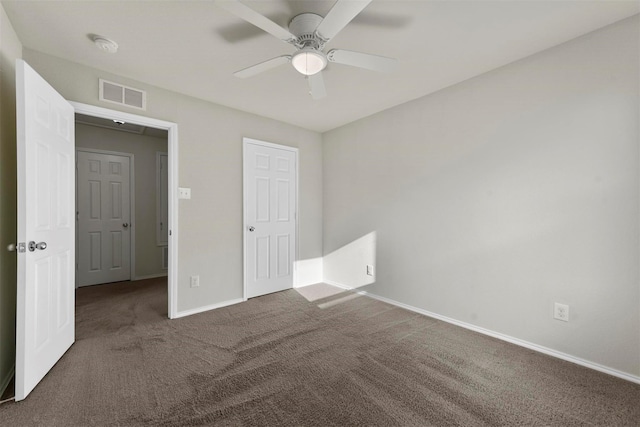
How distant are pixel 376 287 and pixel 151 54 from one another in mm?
3402

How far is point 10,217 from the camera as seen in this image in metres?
1.97

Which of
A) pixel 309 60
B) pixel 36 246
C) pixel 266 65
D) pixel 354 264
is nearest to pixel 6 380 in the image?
pixel 36 246

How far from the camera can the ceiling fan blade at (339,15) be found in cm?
139

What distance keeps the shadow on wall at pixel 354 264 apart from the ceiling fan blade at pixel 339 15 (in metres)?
2.52

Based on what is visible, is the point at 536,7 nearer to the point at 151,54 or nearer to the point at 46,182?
the point at 151,54

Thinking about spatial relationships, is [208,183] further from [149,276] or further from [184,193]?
[149,276]

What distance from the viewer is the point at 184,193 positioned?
3.06m

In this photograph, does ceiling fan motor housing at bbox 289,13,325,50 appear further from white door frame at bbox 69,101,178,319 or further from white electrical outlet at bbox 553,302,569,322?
white electrical outlet at bbox 553,302,569,322

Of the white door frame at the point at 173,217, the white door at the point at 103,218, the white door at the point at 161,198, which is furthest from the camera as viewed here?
the white door at the point at 161,198

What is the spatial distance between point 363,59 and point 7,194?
2.64m

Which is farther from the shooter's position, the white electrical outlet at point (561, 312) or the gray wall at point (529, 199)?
the white electrical outlet at point (561, 312)

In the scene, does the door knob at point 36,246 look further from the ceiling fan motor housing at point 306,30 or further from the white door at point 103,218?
the white door at point 103,218

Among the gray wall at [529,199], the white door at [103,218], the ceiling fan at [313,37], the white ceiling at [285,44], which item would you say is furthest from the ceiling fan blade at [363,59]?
the white door at [103,218]

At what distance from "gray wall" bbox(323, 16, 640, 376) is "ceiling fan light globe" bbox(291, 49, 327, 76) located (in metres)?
1.65
